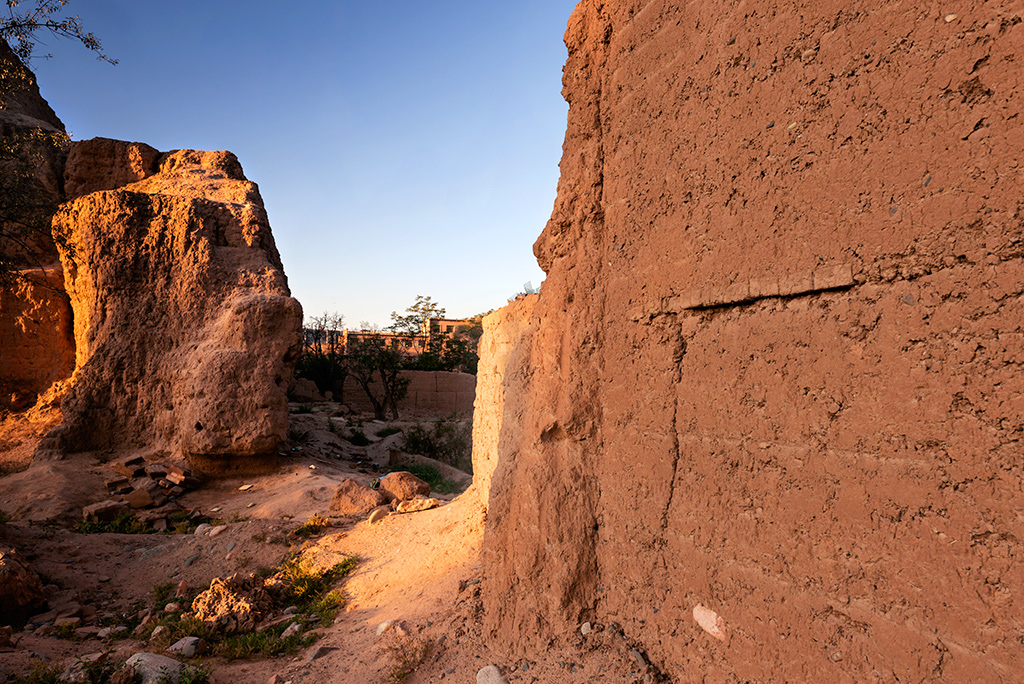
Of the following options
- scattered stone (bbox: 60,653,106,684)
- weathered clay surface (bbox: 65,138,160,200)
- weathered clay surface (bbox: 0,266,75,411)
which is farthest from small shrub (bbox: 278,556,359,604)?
weathered clay surface (bbox: 65,138,160,200)

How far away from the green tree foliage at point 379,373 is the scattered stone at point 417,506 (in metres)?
9.81

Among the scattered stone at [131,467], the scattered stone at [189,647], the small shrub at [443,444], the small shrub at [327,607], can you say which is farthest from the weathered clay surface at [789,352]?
the small shrub at [443,444]

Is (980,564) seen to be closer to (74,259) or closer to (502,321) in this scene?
(502,321)

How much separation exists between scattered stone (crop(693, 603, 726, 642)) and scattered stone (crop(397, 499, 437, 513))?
4.22m

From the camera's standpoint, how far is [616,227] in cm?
214

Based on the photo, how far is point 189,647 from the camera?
10.9ft

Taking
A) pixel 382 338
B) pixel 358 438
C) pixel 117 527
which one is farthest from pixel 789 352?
pixel 382 338

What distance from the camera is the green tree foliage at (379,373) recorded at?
15.7 metres

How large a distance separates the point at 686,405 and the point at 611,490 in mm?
507

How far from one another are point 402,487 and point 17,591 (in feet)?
10.8

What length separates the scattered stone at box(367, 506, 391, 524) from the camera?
5398 millimetres

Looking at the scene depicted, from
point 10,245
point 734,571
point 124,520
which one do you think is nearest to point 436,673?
point 734,571

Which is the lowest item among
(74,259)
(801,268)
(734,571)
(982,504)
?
(734,571)

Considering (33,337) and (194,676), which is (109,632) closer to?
(194,676)
